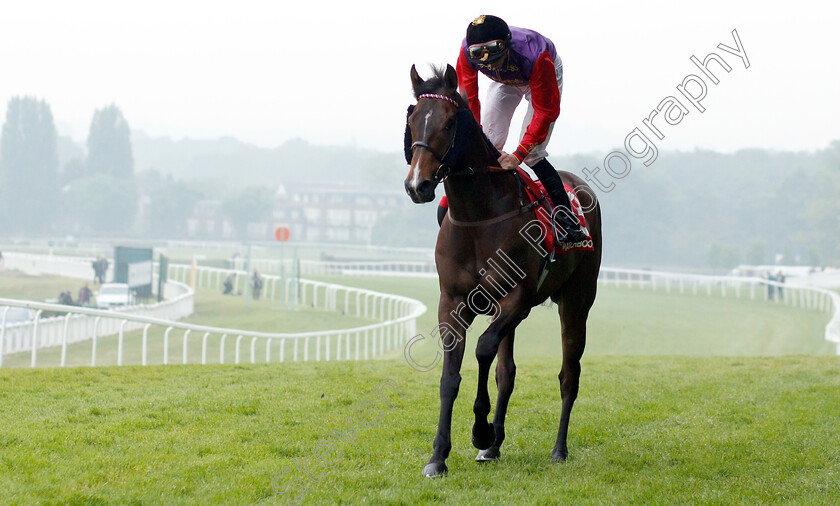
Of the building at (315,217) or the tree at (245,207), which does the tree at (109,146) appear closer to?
the building at (315,217)

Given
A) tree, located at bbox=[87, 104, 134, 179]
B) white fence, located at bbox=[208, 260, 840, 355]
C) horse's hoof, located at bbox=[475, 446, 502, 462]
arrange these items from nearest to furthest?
horse's hoof, located at bbox=[475, 446, 502, 462], white fence, located at bbox=[208, 260, 840, 355], tree, located at bbox=[87, 104, 134, 179]

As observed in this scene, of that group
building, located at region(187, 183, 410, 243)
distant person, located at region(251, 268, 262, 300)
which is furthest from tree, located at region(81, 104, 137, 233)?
distant person, located at region(251, 268, 262, 300)

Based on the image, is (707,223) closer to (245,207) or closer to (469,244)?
(245,207)

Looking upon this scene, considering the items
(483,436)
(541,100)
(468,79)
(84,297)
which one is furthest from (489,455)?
(84,297)

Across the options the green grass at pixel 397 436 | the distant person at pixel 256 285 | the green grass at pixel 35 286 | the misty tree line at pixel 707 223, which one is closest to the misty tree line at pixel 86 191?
the misty tree line at pixel 707 223

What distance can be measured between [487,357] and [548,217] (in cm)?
98

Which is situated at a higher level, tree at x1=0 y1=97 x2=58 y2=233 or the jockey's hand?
tree at x1=0 y1=97 x2=58 y2=233

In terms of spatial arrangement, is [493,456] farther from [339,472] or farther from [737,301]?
[737,301]

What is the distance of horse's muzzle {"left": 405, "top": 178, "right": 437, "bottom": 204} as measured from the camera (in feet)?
11.9

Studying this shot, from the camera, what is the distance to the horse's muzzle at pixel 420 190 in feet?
11.9

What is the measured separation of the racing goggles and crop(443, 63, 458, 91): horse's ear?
0.36 metres

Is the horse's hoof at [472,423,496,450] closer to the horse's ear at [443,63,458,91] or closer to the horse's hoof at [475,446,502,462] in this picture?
the horse's hoof at [475,446,502,462]

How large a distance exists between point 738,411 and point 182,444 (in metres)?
4.17

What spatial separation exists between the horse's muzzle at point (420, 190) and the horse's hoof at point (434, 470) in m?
1.40
